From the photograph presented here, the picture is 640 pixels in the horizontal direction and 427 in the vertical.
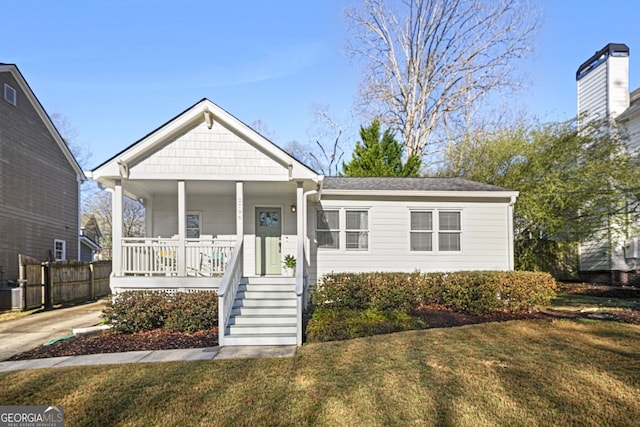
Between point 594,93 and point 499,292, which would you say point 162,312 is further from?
point 594,93

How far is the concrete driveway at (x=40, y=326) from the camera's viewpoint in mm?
7840

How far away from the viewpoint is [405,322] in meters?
8.46

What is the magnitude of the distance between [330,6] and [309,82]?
860 cm

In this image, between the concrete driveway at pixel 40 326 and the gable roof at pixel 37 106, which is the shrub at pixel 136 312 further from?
the gable roof at pixel 37 106

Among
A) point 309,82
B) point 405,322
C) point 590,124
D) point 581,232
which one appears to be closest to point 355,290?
point 405,322

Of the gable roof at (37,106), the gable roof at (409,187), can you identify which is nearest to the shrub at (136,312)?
the gable roof at (409,187)

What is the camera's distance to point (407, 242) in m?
11.6

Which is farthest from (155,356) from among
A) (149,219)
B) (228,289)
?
(149,219)

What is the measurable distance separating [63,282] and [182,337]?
876 centimetres

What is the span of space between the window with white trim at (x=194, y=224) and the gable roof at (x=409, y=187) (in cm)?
388

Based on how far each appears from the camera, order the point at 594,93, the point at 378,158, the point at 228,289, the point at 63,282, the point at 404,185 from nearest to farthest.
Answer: the point at 228,289 < the point at 404,185 < the point at 63,282 < the point at 594,93 < the point at 378,158

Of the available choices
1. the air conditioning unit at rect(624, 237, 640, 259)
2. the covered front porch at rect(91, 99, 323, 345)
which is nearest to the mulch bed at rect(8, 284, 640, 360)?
the covered front porch at rect(91, 99, 323, 345)

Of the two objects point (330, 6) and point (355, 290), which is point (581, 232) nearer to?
point (355, 290)

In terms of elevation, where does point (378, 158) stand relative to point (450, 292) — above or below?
above
